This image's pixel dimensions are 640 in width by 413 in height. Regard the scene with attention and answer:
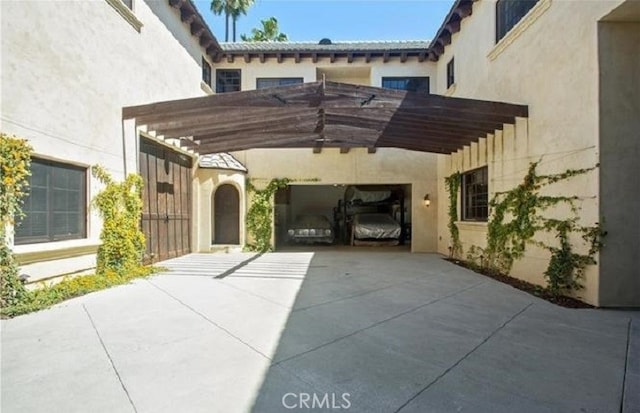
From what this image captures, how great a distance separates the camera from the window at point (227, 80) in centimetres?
1345

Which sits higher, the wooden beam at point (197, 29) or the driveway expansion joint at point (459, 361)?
the wooden beam at point (197, 29)

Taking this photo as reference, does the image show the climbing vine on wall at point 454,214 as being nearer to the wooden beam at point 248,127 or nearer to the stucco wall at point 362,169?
the stucco wall at point 362,169

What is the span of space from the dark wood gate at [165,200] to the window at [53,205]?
2038 millimetres

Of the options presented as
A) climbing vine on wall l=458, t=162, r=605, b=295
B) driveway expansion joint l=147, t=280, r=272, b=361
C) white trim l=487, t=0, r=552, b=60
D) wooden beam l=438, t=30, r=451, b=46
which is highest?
wooden beam l=438, t=30, r=451, b=46

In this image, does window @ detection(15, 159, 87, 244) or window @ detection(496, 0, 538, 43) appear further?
window @ detection(496, 0, 538, 43)

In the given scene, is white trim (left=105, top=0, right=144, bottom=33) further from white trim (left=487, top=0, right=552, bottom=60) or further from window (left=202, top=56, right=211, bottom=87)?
white trim (left=487, top=0, right=552, bottom=60)

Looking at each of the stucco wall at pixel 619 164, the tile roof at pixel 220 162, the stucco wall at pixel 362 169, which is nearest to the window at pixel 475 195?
the stucco wall at pixel 362 169

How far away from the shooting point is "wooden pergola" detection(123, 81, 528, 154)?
6.48 metres

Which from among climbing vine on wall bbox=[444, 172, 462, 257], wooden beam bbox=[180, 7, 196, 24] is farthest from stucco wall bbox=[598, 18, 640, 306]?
wooden beam bbox=[180, 7, 196, 24]

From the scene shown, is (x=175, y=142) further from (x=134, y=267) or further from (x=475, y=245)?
(x=475, y=245)

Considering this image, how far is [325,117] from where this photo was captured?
7.75 m

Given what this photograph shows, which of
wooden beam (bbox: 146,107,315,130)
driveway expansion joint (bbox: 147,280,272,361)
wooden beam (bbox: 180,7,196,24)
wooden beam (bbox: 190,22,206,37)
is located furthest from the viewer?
wooden beam (bbox: 190,22,206,37)

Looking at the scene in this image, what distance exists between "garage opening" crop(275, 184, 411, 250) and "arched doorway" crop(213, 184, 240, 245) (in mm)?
2234

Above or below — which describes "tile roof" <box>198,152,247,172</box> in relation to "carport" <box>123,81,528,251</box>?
below
